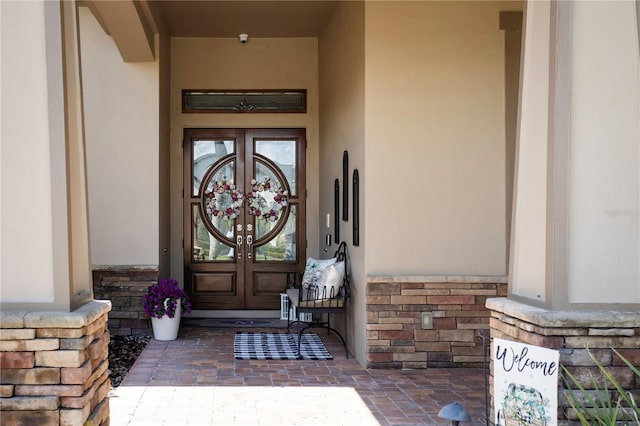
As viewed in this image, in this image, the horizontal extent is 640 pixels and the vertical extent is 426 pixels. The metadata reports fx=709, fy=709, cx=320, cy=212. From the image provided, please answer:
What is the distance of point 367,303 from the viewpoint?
578 cm

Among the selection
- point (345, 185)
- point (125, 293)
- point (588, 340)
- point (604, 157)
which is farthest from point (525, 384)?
point (125, 293)

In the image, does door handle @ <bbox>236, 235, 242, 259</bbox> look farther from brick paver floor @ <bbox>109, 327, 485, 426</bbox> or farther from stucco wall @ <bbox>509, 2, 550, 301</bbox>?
stucco wall @ <bbox>509, 2, 550, 301</bbox>

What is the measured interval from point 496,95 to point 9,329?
4.32 metres

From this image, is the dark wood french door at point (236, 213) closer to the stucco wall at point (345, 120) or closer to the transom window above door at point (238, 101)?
the transom window above door at point (238, 101)

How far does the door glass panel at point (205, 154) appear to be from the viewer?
28.7 feet

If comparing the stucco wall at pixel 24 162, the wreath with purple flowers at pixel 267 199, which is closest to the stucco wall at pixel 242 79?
the wreath with purple flowers at pixel 267 199

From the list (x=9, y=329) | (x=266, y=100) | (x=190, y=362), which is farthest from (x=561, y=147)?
(x=266, y=100)

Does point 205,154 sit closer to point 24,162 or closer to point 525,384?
point 24,162

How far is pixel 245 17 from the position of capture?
26.1 ft

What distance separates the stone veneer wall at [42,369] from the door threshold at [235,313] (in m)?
5.67

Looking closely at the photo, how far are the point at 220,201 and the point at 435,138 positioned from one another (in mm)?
3619

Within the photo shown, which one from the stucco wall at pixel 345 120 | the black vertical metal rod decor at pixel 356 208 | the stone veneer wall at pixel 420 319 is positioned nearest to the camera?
the stone veneer wall at pixel 420 319

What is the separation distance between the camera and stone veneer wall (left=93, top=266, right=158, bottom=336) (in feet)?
24.5

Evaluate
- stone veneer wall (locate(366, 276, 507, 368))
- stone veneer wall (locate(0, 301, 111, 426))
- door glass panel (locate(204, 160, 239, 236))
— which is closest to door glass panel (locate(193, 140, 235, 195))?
door glass panel (locate(204, 160, 239, 236))
